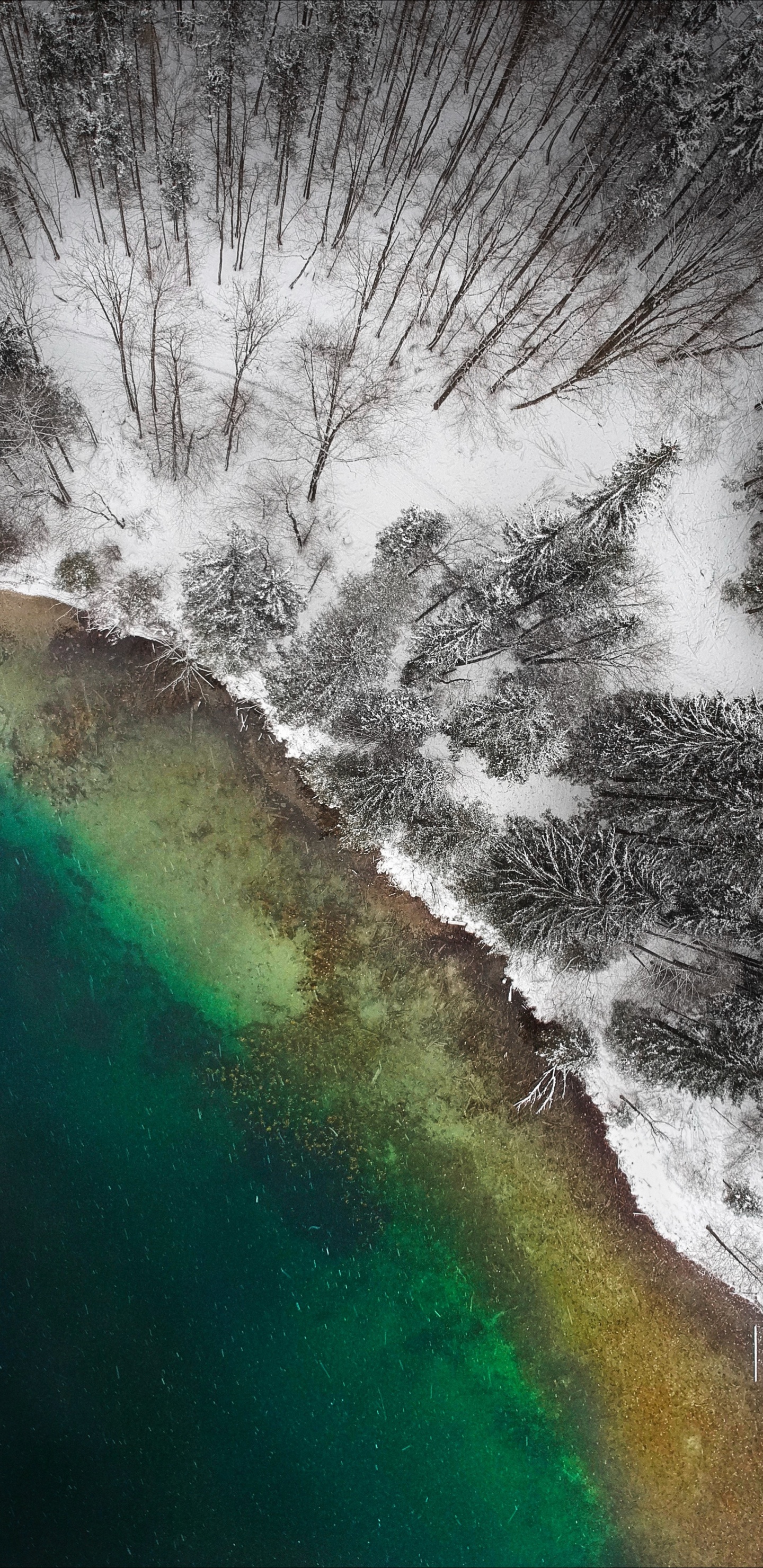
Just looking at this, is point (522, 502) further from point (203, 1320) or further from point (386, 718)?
point (203, 1320)

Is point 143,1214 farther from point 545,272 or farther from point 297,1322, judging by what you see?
point 545,272

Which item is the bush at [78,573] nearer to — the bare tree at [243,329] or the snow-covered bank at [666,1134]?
the bare tree at [243,329]

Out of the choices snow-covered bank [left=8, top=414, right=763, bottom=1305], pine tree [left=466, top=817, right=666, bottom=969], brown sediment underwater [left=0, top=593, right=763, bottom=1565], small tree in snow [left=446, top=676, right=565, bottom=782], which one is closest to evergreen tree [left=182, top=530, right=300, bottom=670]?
snow-covered bank [left=8, top=414, right=763, bottom=1305]

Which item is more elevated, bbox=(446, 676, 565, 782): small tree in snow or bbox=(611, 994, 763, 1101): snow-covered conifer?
bbox=(446, 676, 565, 782): small tree in snow

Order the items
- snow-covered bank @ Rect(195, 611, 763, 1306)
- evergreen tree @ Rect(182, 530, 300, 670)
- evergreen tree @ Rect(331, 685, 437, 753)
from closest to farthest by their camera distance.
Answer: evergreen tree @ Rect(182, 530, 300, 670) < evergreen tree @ Rect(331, 685, 437, 753) < snow-covered bank @ Rect(195, 611, 763, 1306)

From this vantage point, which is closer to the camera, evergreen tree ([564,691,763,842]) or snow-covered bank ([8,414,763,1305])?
evergreen tree ([564,691,763,842])

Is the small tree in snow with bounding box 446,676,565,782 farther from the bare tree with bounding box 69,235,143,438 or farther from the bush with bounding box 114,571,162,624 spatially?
the bare tree with bounding box 69,235,143,438

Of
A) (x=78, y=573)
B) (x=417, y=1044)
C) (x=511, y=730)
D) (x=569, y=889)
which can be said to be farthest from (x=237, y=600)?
(x=417, y=1044)
